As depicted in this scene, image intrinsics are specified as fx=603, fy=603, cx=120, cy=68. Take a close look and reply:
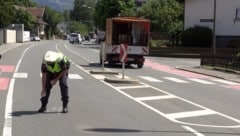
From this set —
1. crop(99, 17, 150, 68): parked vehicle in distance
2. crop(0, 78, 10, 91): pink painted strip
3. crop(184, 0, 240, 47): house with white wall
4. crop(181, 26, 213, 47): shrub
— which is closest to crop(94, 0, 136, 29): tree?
crop(184, 0, 240, 47): house with white wall

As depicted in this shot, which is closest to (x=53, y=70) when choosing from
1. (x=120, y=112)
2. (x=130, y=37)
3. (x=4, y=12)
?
(x=120, y=112)

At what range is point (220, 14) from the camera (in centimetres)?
6166

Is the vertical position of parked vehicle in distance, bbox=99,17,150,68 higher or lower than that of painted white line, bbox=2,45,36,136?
higher

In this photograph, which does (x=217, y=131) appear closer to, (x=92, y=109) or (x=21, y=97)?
(x=92, y=109)

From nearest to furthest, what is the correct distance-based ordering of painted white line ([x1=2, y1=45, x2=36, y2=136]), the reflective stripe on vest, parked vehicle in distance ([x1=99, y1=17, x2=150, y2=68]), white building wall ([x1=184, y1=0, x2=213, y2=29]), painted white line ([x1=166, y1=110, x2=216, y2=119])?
painted white line ([x1=2, y1=45, x2=36, y2=136]), the reflective stripe on vest, painted white line ([x1=166, y1=110, x2=216, y2=119]), parked vehicle in distance ([x1=99, y1=17, x2=150, y2=68]), white building wall ([x1=184, y1=0, x2=213, y2=29])

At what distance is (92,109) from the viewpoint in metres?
14.0

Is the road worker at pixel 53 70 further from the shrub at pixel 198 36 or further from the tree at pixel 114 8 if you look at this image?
the tree at pixel 114 8

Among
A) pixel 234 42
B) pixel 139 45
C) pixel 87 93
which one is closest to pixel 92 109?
pixel 87 93

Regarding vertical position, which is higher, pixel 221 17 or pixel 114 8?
pixel 114 8

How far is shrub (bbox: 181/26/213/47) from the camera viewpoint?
5959 centimetres

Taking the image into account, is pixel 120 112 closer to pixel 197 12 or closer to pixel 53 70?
pixel 53 70

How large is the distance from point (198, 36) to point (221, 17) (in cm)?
374

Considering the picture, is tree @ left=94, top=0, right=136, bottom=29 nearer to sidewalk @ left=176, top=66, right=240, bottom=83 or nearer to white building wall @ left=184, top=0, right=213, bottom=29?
white building wall @ left=184, top=0, right=213, bottom=29

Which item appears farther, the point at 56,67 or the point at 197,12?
the point at 197,12
